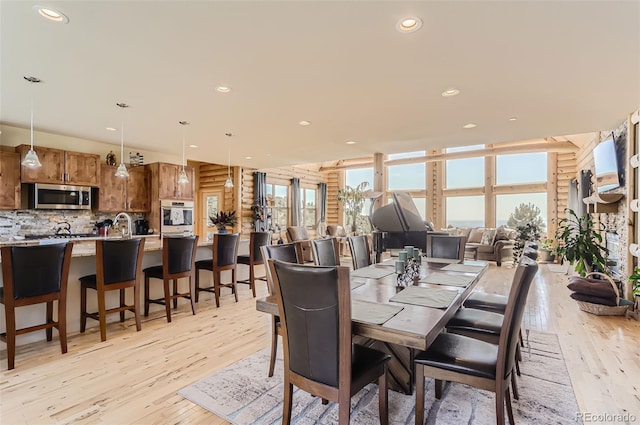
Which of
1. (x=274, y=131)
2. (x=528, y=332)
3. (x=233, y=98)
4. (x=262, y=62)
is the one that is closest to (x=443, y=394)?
(x=528, y=332)

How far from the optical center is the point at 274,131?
500cm

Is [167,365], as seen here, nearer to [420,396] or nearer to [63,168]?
[420,396]

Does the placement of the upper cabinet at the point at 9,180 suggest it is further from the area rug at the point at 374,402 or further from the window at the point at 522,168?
the window at the point at 522,168

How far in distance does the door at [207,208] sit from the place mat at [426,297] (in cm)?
779

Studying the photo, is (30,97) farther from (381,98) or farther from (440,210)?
(440,210)

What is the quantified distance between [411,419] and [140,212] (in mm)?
6362

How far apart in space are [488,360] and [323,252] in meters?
1.84

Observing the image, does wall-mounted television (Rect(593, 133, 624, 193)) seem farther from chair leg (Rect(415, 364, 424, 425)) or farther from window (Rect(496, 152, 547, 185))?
chair leg (Rect(415, 364, 424, 425))

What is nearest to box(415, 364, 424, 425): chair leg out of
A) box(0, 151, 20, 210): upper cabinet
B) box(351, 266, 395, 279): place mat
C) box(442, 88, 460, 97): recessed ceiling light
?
box(351, 266, 395, 279): place mat

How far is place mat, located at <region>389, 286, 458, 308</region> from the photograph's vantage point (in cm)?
191

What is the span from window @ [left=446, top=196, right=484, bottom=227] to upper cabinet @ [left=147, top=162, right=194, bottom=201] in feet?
25.7

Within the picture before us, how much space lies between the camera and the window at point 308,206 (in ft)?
36.7

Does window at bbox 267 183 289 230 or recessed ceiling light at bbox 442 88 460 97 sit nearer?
recessed ceiling light at bbox 442 88 460 97

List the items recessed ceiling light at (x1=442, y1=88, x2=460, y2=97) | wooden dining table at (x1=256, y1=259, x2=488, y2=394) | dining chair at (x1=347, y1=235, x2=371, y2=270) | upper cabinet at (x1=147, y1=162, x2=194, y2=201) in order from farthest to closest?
1. upper cabinet at (x1=147, y1=162, x2=194, y2=201)
2. dining chair at (x1=347, y1=235, x2=371, y2=270)
3. recessed ceiling light at (x1=442, y1=88, x2=460, y2=97)
4. wooden dining table at (x1=256, y1=259, x2=488, y2=394)
